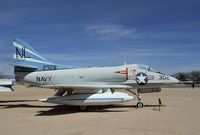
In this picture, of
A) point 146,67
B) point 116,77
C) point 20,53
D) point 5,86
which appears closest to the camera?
point 116,77

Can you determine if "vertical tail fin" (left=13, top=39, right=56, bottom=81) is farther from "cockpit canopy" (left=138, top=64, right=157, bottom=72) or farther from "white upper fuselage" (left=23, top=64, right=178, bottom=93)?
"cockpit canopy" (left=138, top=64, right=157, bottom=72)

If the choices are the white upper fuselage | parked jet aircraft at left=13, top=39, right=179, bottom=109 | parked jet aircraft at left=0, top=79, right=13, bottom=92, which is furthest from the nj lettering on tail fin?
parked jet aircraft at left=0, top=79, right=13, bottom=92

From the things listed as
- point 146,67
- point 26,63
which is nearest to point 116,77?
point 146,67

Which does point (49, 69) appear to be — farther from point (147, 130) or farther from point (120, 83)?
point (147, 130)

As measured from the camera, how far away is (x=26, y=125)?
1210cm

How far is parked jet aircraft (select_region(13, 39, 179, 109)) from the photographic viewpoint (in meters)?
17.1

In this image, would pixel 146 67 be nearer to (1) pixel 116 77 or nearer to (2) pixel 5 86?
(1) pixel 116 77

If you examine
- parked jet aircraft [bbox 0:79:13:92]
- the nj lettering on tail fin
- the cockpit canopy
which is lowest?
parked jet aircraft [bbox 0:79:13:92]

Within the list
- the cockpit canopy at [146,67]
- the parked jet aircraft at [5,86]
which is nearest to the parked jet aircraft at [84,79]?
the cockpit canopy at [146,67]

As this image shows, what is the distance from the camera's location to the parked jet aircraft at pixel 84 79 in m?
17.1

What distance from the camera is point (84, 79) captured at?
61.2ft

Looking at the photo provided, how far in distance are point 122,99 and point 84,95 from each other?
86.6 inches

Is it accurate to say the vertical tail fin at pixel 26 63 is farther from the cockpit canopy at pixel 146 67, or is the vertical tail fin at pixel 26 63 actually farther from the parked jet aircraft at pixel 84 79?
the cockpit canopy at pixel 146 67

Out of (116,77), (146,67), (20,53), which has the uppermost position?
(20,53)
